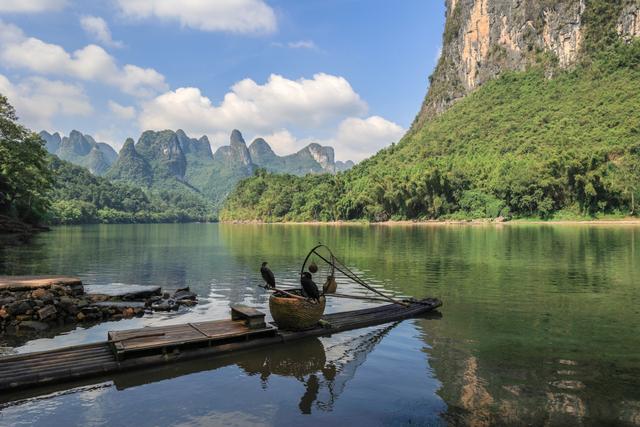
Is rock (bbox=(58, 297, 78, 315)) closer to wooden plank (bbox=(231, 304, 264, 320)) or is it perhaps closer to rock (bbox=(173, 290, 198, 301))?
rock (bbox=(173, 290, 198, 301))

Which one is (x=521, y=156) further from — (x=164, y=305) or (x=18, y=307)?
(x=18, y=307)

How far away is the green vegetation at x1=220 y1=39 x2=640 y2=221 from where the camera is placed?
96625 millimetres

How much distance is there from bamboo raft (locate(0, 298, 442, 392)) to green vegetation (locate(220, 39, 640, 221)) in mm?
93921

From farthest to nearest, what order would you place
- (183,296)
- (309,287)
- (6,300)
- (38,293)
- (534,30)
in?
(534,30) → (183,296) → (38,293) → (6,300) → (309,287)

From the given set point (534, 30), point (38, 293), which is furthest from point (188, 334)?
point (534, 30)

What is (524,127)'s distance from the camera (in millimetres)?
143250

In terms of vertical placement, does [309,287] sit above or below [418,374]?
above

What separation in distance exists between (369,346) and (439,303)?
5703 millimetres

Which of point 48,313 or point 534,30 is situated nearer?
point 48,313

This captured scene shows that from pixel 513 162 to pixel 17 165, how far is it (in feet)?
354

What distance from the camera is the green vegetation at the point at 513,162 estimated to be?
96.6m

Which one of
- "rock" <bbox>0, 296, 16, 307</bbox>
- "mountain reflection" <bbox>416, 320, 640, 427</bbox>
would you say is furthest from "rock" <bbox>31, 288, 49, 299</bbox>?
"mountain reflection" <bbox>416, 320, 640, 427</bbox>

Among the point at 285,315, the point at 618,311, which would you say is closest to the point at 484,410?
the point at 285,315

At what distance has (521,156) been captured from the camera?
12244 centimetres
